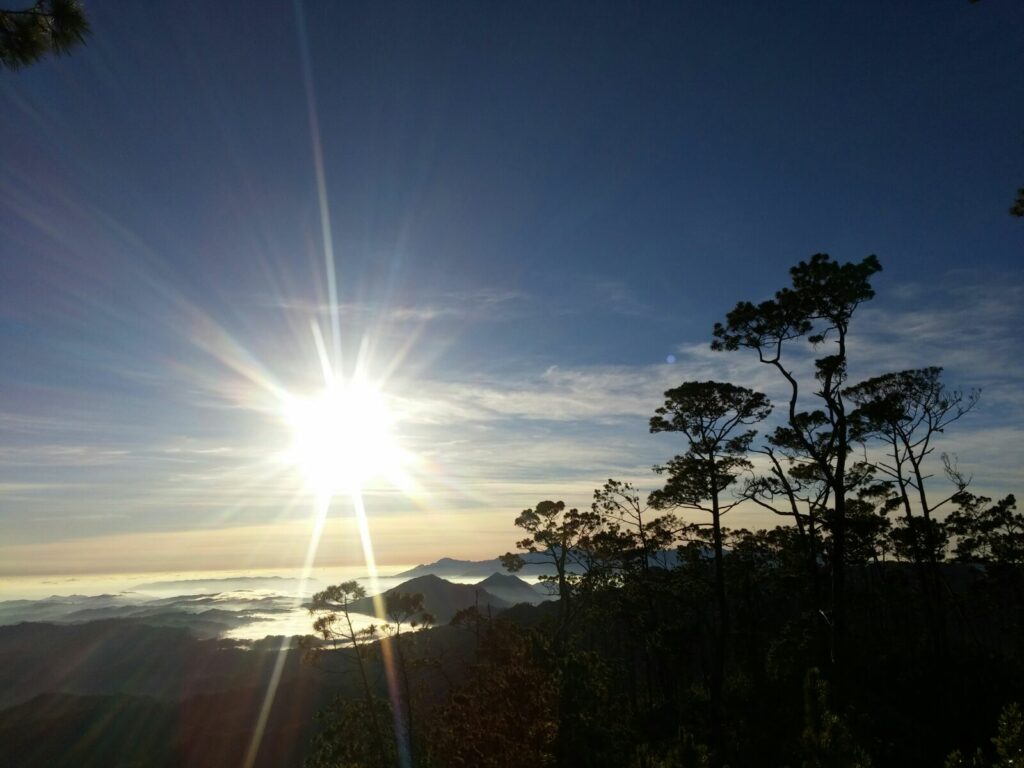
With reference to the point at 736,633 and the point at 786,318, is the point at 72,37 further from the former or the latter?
the point at 736,633

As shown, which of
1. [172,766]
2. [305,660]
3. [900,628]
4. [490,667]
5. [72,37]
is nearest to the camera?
[72,37]

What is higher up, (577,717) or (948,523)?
(948,523)

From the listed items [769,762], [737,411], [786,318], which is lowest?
[769,762]

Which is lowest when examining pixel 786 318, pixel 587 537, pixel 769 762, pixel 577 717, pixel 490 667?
pixel 769 762

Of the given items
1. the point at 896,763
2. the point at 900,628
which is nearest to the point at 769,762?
the point at 896,763

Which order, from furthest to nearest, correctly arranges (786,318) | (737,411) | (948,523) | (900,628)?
(900,628) → (948,523) → (737,411) → (786,318)

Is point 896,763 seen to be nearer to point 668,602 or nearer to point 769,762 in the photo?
point 769,762

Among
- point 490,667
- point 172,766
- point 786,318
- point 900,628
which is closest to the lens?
point 786,318

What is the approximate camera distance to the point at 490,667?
21047mm

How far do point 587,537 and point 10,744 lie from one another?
177533 millimetres

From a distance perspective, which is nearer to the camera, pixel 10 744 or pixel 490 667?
pixel 490 667

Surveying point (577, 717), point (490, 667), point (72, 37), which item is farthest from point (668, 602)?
point (72, 37)

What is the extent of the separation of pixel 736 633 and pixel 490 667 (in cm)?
3438

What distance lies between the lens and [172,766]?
315 feet
